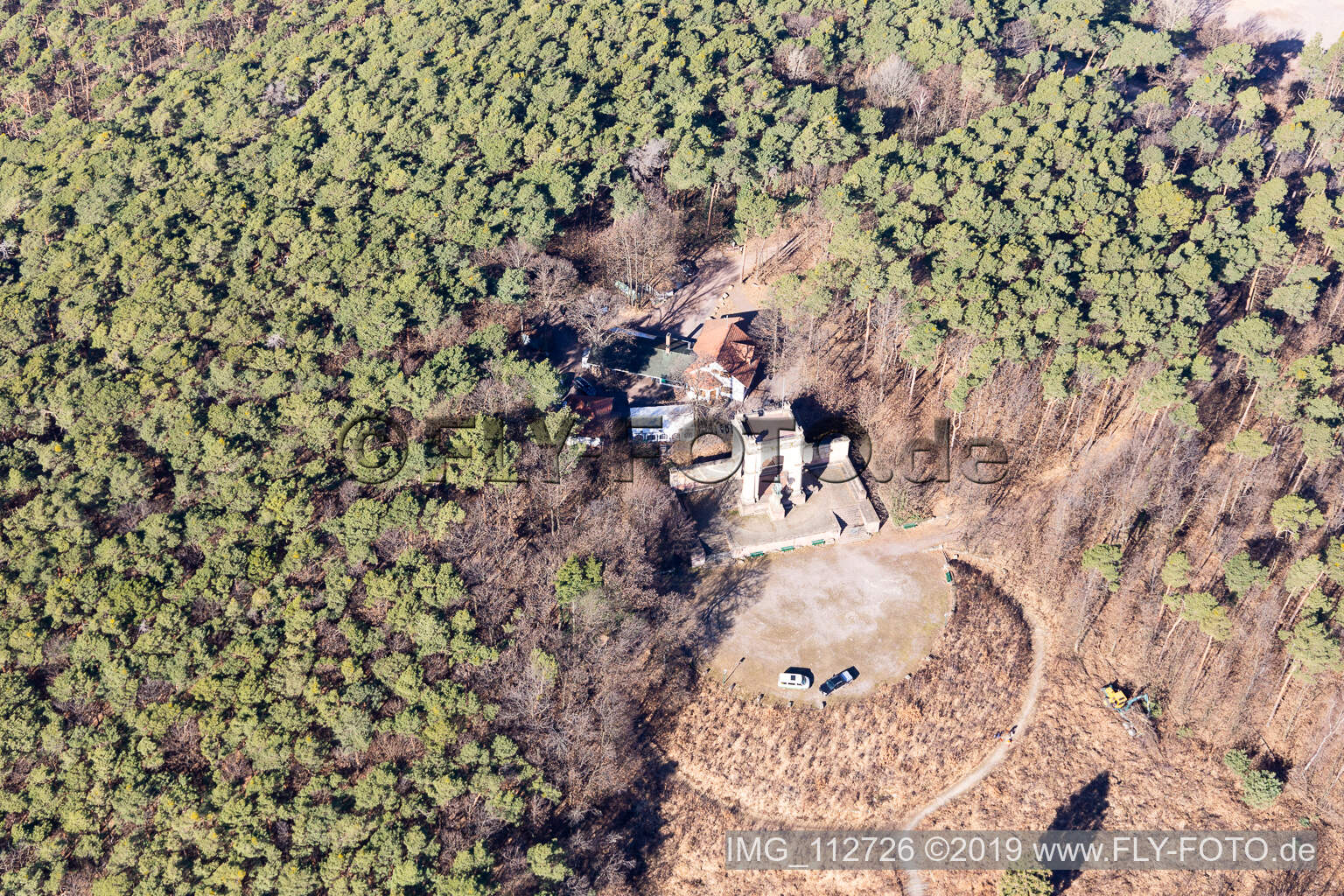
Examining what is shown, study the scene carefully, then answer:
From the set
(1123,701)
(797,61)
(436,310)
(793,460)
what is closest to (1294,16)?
(797,61)

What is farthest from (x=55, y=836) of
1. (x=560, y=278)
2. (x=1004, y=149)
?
(x=1004, y=149)

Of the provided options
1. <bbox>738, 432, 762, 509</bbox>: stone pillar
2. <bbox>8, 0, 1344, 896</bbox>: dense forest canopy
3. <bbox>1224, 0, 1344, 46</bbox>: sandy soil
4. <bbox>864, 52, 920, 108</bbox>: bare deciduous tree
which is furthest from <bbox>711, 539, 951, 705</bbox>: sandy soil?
<bbox>1224, 0, 1344, 46</bbox>: sandy soil

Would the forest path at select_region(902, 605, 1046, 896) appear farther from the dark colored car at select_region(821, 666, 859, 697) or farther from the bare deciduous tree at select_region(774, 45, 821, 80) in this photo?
the bare deciduous tree at select_region(774, 45, 821, 80)

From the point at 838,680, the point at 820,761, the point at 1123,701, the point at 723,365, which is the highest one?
the point at 723,365

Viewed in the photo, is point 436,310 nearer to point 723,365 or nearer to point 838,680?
point 723,365

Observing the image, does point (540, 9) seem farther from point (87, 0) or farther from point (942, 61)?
point (87, 0)

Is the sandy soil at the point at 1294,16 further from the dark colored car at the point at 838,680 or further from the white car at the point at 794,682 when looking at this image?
the white car at the point at 794,682
